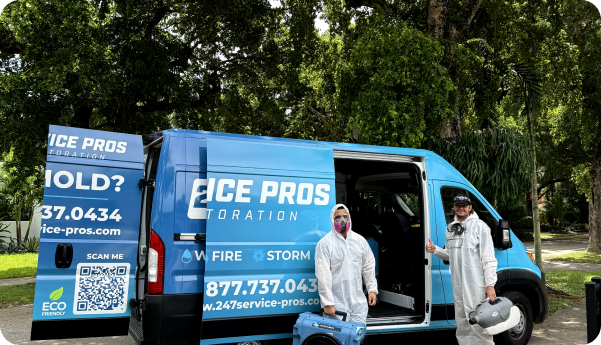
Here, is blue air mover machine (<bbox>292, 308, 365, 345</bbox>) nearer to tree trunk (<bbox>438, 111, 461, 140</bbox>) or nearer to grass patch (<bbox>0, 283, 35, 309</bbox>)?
tree trunk (<bbox>438, 111, 461, 140</bbox>)

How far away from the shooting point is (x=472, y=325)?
5.36 metres

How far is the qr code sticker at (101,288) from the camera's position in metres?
4.68

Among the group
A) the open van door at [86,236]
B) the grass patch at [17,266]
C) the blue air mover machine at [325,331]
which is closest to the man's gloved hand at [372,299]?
the blue air mover machine at [325,331]

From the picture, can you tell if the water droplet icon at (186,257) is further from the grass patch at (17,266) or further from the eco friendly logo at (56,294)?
the grass patch at (17,266)

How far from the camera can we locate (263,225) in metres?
4.96

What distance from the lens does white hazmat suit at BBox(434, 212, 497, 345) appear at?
5301 mm

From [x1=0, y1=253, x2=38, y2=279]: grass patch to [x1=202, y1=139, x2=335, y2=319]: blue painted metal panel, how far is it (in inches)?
453

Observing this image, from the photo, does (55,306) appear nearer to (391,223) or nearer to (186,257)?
(186,257)

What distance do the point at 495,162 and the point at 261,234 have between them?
23.0ft

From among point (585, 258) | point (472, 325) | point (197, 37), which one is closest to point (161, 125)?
point (197, 37)

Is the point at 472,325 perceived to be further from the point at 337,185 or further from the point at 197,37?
the point at 197,37

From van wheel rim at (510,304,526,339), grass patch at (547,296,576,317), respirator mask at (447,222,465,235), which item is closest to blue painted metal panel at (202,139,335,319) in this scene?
respirator mask at (447,222,465,235)

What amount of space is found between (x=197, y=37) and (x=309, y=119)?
9.47 m

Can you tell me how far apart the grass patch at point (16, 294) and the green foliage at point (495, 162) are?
9076 millimetres
